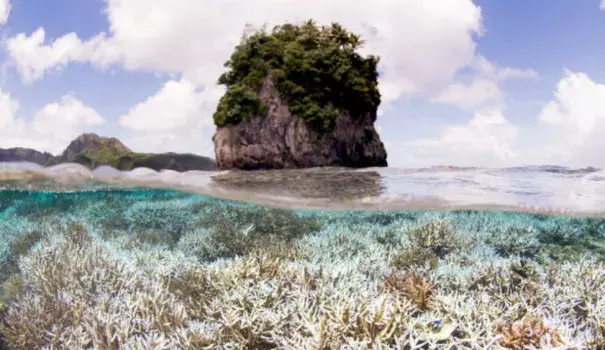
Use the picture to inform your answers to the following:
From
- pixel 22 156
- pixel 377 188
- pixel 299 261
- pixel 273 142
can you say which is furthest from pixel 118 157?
pixel 299 261

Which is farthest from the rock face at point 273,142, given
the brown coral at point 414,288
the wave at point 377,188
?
the brown coral at point 414,288

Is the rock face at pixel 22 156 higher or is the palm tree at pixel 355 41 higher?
the palm tree at pixel 355 41

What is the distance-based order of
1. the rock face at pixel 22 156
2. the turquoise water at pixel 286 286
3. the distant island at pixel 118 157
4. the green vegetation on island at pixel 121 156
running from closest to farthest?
1. the turquoise water at pixel 286 286
2. the rock face at pixel 22 156
3. the distant island at pixel 118 157
4. the green vegetation on island at pixel 121 156

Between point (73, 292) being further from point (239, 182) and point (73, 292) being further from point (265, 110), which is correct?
point (265, 110)

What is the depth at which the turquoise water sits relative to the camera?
379 centimetres

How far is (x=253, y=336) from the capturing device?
3875mm

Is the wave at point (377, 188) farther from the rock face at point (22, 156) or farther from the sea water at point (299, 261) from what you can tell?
the rock face at point (22, 156)

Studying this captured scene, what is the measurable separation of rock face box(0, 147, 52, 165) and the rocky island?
36.2 feet

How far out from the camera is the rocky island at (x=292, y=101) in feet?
71.3

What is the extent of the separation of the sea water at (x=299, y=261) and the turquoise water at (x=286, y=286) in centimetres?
2

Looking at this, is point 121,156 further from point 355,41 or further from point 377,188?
point 355,41

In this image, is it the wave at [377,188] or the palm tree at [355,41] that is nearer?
the wave at [377,188]

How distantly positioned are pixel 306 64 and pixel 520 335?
20401 millimetres

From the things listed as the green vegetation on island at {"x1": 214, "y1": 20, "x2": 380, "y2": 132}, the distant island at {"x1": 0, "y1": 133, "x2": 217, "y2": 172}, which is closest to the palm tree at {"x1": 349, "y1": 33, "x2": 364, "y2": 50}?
the green vegetation on island at {"x1": 214, "y1": 20, "x2": 380, "y2": 132}
